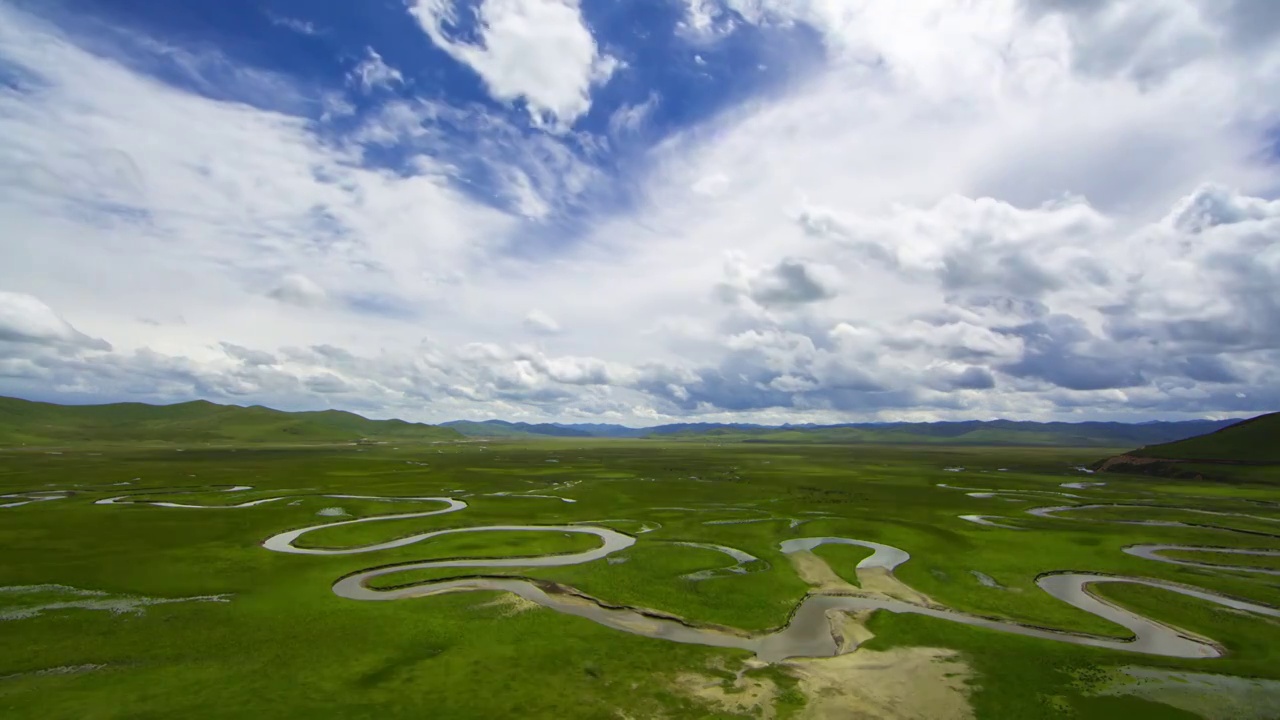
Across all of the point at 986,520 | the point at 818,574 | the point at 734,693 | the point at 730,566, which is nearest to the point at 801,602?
the point at 818,574

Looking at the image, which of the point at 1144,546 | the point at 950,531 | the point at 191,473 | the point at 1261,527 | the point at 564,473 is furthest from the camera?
the point at 564,473

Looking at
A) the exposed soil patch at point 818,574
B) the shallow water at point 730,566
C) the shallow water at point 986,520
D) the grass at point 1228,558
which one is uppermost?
the shallow water at point 986,520

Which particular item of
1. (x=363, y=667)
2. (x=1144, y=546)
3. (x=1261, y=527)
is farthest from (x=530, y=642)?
(x=1261, y=527)

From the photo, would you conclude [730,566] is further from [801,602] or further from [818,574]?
[801,602]

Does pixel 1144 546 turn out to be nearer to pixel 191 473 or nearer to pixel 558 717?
pixel 558 717

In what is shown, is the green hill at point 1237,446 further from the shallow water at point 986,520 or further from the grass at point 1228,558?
the grass at point 1228,558

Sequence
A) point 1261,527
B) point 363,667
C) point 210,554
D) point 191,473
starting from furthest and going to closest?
point 191,473 → point 1261,527 → point 210,554 → point 363,667

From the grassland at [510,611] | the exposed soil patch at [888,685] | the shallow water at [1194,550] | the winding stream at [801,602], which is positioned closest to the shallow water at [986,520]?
the grassland at [510,611]
